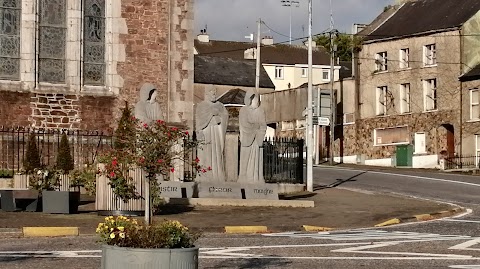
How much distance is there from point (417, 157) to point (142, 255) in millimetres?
52651

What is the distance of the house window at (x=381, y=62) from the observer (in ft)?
217

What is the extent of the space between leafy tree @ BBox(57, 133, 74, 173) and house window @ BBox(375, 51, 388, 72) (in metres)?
38.0

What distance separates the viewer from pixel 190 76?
3356 centimetres

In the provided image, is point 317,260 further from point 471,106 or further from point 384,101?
point 384,101

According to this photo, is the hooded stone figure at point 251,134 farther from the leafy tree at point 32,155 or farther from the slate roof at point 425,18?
the slate roof at point 425,18

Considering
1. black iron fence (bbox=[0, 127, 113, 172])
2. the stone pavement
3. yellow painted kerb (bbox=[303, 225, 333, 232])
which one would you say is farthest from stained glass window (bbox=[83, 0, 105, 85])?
yellow painted kerb (bbox=[303, 225, 333, 232])

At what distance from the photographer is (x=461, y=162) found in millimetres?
59000

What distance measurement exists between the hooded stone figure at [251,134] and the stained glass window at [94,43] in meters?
6.44

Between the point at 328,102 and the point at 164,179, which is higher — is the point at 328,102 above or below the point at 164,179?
above

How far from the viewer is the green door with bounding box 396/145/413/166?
205 feet

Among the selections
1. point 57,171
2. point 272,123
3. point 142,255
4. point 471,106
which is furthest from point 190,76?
point 272,123

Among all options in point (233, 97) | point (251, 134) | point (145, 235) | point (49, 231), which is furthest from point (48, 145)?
point (233, 97)

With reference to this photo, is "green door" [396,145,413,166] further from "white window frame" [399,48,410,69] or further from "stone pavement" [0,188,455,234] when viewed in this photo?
"stone pavement" [0,188,455,234]

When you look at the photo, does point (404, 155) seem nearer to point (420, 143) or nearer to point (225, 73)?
point (420, 143)
